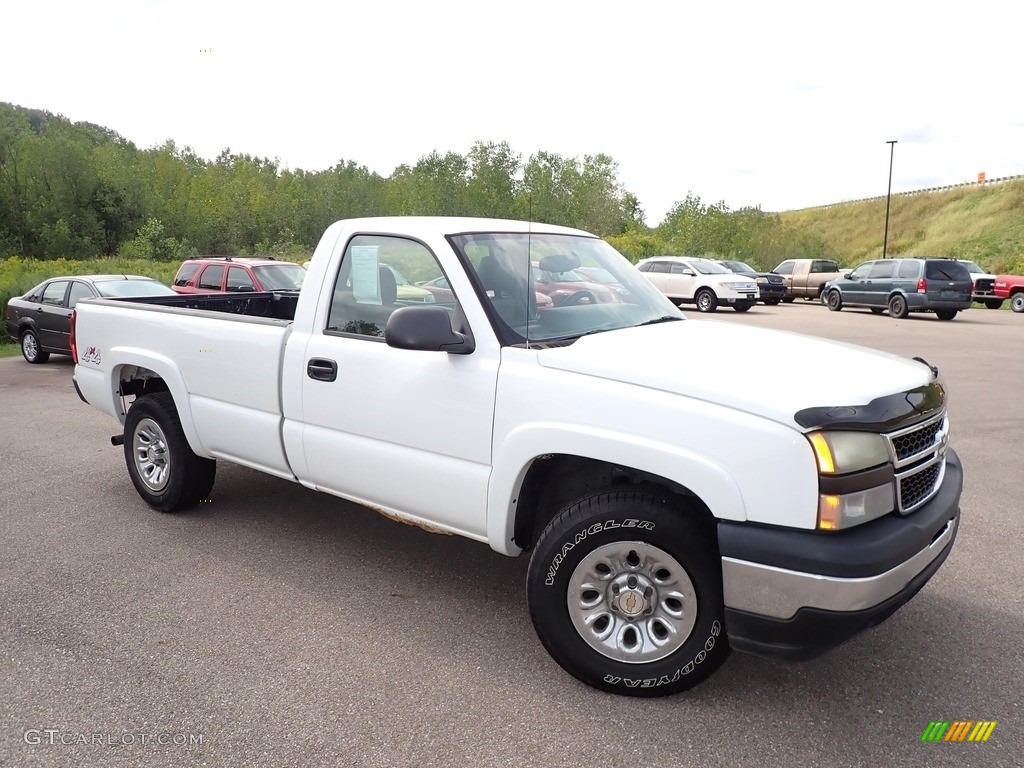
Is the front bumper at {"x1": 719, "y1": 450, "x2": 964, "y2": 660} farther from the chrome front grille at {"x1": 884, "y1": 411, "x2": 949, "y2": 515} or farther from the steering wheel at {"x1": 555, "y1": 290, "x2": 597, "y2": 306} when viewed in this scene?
the steering wheel at {"x1": 555, "y1": 290, "x2": 597, "y2": 306}

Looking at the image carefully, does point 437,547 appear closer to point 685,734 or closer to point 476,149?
point 685,734

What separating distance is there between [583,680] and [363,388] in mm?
1696

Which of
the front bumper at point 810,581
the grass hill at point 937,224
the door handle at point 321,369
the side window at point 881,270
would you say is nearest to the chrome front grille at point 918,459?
the front bumper at point 810,581

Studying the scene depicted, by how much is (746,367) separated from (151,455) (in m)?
4.13

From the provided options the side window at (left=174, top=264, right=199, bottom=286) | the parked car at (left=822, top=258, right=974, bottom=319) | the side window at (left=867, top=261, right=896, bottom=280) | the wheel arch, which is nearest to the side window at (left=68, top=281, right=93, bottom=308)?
the side window at (left=174, top=264, right=199, bottom=286)

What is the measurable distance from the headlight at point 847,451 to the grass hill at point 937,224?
50.4m

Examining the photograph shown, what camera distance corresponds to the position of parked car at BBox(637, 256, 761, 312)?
24203 millimetres

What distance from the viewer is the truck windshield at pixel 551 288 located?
3.55 metres

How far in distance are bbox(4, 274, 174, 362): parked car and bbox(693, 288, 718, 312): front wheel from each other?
16.8 meters

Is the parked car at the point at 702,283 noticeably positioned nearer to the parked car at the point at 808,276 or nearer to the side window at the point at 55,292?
the parked car at the point at 808,276

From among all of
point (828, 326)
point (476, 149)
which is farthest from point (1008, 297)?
point (476, 149)

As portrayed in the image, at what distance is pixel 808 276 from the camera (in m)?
30.8

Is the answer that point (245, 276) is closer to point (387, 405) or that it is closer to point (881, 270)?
point (387, 405)

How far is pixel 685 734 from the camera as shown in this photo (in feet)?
9.31
